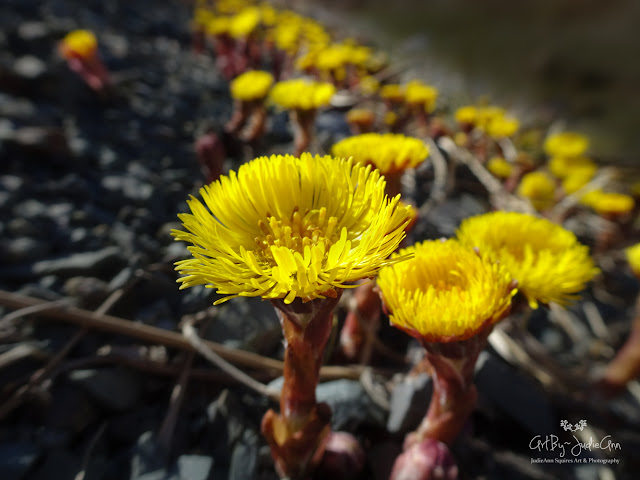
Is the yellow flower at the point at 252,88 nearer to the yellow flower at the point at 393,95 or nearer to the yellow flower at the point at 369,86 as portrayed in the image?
the yellow flower at the point at 393,95

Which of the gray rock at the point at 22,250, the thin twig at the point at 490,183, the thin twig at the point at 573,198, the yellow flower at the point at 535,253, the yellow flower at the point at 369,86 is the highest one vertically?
the yellow flower at the point at 369,86

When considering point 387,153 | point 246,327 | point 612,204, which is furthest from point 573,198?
point 246,327

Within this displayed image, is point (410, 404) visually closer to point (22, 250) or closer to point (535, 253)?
point (535, 253)

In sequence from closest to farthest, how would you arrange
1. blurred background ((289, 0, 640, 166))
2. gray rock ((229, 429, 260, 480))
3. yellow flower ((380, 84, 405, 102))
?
gray rock ((229, 429, 260, 480))
yellow flower ((380, 84, 405, 102))
blurred background ((289, 0, 640, 166))

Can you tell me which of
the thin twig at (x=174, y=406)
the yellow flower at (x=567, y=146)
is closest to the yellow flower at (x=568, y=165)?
the yellow flower at (x=567, y=146)

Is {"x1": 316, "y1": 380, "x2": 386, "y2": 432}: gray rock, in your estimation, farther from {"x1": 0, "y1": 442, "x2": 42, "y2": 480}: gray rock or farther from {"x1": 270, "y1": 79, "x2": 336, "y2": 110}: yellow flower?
{"x1": 270, "y1": 79, "x2": 336, "y2": 110}: yellow flower

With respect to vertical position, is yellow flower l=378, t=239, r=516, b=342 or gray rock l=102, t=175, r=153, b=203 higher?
gray rock l=102, t=175, r=153, b=203

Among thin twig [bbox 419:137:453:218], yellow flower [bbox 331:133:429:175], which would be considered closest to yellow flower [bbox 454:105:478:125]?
thin twig [bbox 419:137:453:218]
